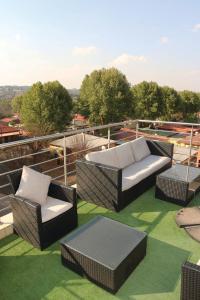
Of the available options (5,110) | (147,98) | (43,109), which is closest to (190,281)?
(43,109)

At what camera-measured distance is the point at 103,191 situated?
3459 millimetres

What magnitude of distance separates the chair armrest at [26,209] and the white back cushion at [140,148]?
2510mm

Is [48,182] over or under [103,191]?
over

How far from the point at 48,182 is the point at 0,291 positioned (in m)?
1.26

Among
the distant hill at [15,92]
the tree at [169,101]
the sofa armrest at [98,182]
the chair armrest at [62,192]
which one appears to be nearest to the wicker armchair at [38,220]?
the chair armrest at [62,192]

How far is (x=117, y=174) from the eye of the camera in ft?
10.6

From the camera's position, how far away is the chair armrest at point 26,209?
2406mm

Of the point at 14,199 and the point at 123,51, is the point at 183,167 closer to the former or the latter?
the point at 14,199

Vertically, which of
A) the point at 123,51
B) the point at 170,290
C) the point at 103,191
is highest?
the point at 123,51

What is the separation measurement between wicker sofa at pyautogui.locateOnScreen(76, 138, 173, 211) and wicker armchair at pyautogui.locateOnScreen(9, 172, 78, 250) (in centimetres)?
66

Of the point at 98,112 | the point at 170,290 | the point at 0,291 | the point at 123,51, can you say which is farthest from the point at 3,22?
the point at 98,112

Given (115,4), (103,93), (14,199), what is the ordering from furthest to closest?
(103,93)
(115,4)
(14,199)

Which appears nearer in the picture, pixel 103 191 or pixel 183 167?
pixel 103 191

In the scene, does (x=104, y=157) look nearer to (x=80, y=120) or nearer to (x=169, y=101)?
(x=80, y=120)
